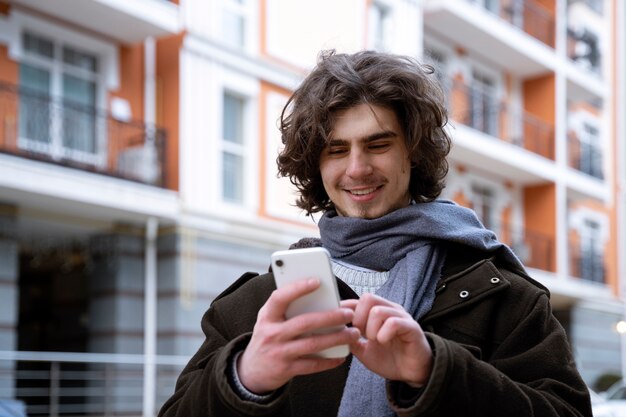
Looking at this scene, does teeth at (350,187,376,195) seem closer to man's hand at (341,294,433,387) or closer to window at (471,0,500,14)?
man's hand at (341,294,433,387)

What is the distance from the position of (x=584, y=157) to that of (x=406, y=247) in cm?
2640

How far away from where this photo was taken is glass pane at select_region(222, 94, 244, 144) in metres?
16.7

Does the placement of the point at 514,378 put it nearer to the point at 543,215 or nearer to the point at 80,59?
the point at 80,59

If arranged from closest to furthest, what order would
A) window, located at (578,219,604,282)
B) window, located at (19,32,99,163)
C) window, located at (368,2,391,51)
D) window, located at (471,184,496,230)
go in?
window, located at (19,32,99,163) → window, located at (368,2,391,51) → window, located at (471,184,496,230) → window, located at (578,219,604,282)

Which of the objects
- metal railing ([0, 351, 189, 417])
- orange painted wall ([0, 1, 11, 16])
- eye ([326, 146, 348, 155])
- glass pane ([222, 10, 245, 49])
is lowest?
metal railing ([0, 351, 189, 417])

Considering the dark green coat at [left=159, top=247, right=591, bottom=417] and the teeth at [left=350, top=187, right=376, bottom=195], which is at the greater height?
the teeth at [left=350, top=187, right=376, bottom=195]

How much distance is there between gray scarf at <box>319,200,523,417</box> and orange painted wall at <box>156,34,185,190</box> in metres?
13.3

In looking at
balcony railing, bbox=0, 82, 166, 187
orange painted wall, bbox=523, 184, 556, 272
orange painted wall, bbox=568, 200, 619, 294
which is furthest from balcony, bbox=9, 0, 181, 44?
orange painted wall, bbox=568, 200, 619, 294

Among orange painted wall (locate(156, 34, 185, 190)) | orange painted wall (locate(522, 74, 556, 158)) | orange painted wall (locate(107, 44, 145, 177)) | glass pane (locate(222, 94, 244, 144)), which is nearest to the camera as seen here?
orange painted wall (locate(107, 44, 145, 177))

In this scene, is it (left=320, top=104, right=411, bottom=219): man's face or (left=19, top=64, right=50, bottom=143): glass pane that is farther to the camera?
(left=19, top=64, right=50, bottom=143): glass pane

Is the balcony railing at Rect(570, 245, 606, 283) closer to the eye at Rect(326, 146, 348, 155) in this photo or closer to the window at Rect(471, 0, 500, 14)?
the window at Rect(471, 0, 500, 14)

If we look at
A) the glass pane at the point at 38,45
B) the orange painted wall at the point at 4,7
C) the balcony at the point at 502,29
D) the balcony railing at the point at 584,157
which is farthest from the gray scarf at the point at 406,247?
the balcony railing at the point at 584,157

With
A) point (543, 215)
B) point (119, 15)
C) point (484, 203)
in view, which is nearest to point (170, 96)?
point (119, 15)

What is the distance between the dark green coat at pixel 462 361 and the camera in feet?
6.26
